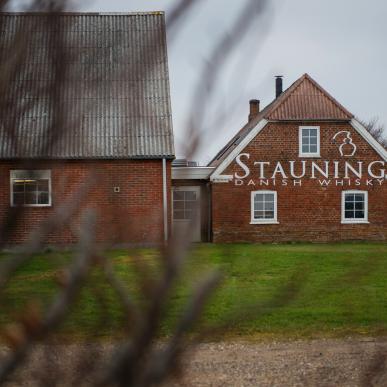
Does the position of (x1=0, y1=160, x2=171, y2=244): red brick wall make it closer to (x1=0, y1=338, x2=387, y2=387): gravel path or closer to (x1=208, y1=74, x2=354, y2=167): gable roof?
(x1=0, y1=338, x2=387, y2=387): gravel path

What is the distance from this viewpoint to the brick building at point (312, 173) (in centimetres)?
2159

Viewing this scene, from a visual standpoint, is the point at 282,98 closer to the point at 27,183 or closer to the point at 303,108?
the point at 303,108

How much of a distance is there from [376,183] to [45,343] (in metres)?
21.4

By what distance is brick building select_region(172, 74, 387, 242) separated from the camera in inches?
850

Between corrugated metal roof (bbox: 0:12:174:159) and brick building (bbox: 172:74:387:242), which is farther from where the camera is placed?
brick building (bbox: 172:74:387:242)

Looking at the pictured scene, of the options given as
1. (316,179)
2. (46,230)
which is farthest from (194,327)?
(316,179)

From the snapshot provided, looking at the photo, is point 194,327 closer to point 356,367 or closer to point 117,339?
point 117,339

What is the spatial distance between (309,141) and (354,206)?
94.3 inches

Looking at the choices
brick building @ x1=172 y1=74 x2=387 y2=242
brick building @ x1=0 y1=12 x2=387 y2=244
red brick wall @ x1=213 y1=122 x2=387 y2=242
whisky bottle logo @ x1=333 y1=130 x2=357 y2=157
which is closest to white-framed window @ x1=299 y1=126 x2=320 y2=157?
brick building @ x1=172 y1=74 x2=387 y2=242

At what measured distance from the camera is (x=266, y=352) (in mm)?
7531

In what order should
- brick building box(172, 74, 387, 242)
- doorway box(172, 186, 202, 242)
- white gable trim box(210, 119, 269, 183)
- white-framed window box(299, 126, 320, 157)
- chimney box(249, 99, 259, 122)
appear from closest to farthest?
doorway box(172, 186, 202, 242) < chimney box(249, 99, 259, 122) < white gable trim box(210, 119, 269, 183) < brick building box(172, 74, 387, 242) < white-framed window box(299, 126, 320, 157)

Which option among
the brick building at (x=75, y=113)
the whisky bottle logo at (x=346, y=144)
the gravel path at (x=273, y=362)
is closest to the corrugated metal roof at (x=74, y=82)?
the brick building at (x=75, y=113)

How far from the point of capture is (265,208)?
70.6ft

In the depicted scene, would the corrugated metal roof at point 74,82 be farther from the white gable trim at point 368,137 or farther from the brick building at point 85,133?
the white gable trim at point 368,137
